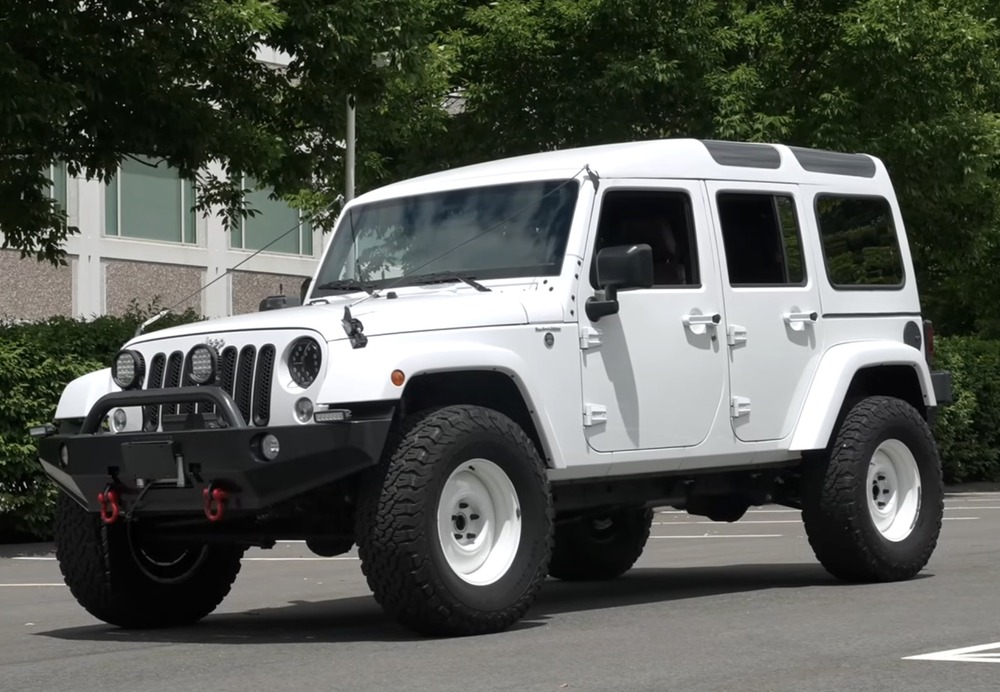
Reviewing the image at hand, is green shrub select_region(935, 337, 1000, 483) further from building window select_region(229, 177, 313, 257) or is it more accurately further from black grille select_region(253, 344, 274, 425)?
black grille select_region(253, 344, 274, 425)

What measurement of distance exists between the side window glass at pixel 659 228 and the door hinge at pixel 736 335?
0.31 meters

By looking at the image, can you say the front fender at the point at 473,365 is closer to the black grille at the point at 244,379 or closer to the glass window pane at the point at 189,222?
the black grille at the point at 244,379

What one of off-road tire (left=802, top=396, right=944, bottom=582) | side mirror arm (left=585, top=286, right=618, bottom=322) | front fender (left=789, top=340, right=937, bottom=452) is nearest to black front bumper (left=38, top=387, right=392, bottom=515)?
side mirror arm (left=585, top=286, right=618, bottom=322)

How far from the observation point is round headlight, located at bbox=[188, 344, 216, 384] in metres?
8.92

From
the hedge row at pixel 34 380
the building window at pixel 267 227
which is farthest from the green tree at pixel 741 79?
the building window at pixel 267 227

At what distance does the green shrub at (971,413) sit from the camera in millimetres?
27672

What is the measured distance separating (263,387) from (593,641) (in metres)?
1.80

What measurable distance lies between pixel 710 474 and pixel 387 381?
8.82 feet

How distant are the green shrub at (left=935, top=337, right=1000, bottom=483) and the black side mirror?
18.5 metres

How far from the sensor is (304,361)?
8711 mm

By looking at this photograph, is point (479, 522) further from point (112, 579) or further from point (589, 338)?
point (112, 579)

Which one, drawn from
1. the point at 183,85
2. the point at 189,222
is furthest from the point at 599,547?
the point at 189,222

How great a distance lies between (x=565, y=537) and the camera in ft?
39.6

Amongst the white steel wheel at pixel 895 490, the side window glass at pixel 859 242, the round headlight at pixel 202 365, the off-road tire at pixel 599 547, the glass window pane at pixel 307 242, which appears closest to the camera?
the round headlight at pixel 202 365
